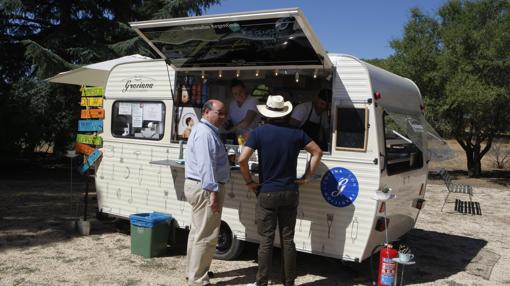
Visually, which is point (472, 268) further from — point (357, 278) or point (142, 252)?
point (142, 252)

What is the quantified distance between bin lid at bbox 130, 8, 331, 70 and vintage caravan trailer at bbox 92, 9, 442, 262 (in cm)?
1

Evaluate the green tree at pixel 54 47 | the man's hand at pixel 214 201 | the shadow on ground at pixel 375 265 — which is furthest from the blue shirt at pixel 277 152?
the green tree at pixel 54 47

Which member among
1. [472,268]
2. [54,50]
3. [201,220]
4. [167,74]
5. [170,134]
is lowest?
[472,268]

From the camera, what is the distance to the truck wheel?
5895 mm

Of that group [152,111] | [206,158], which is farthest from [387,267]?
[152,111]

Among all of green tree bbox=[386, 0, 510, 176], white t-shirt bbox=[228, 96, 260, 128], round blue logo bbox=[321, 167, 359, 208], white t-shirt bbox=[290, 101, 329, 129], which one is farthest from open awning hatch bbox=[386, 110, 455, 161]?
green tree bbox=[386, 0, 510, 176]

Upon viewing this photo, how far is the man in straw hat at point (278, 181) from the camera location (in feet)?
15.4

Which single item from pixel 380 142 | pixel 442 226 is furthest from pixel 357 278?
pixel 442 226

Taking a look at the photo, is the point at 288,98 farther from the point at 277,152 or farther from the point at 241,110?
the point at 277,152

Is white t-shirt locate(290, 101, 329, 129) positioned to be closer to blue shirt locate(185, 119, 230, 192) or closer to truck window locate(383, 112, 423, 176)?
truck window locate(383, 112, 423, 176)

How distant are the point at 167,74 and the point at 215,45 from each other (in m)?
1.12

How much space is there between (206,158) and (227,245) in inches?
69.3

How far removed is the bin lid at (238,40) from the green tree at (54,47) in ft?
30.6

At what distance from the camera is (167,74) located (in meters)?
6.43
